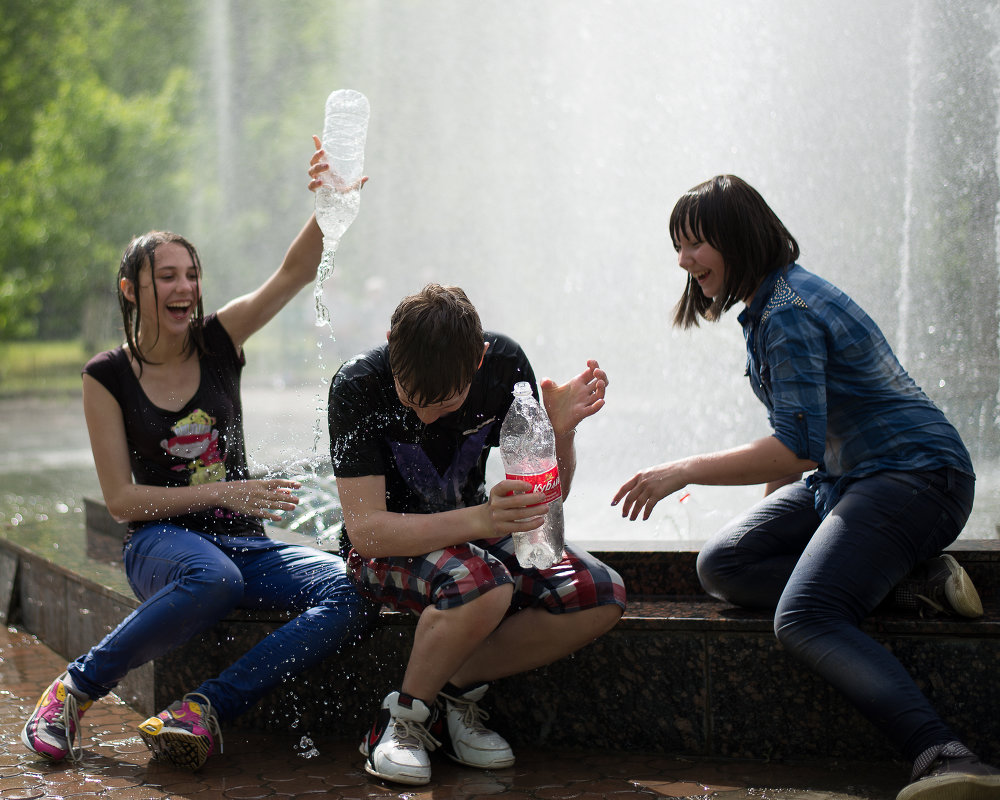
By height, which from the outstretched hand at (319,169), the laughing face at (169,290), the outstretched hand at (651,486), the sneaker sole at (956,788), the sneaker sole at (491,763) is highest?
the outstretched hand at (319,169)

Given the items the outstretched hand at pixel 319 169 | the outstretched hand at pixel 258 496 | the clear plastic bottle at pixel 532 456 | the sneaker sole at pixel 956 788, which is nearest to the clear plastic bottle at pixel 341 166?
the outstretched hand at pixel 319 169

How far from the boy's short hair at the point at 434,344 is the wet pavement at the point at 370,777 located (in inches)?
40.8

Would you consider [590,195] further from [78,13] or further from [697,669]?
[78,13]

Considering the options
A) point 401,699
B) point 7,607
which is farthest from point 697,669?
point 7,607

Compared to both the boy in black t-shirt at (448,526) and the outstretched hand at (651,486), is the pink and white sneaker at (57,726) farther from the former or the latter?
the outstretched hand at (651,486)

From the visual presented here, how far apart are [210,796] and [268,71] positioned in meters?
21.9

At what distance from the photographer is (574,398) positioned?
3102 mm

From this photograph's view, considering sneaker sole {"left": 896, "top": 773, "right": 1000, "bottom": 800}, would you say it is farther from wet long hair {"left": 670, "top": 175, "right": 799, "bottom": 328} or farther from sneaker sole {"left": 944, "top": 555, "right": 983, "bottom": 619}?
wet long hair {"left": 670, "top": 175, "right": 799, "bottom": 328}

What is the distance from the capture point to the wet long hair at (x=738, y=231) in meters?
3.11

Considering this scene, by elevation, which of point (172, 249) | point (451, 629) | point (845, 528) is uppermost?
point (172, 249)

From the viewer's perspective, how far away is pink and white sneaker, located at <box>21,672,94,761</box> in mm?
3238

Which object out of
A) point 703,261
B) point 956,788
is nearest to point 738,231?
point 703,261

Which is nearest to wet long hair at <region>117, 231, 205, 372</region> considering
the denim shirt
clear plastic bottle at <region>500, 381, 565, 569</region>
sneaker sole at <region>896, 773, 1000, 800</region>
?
clear plastic bottle at <region>500, 381, 565, 569</region>

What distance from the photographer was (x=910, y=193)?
6938 mm
